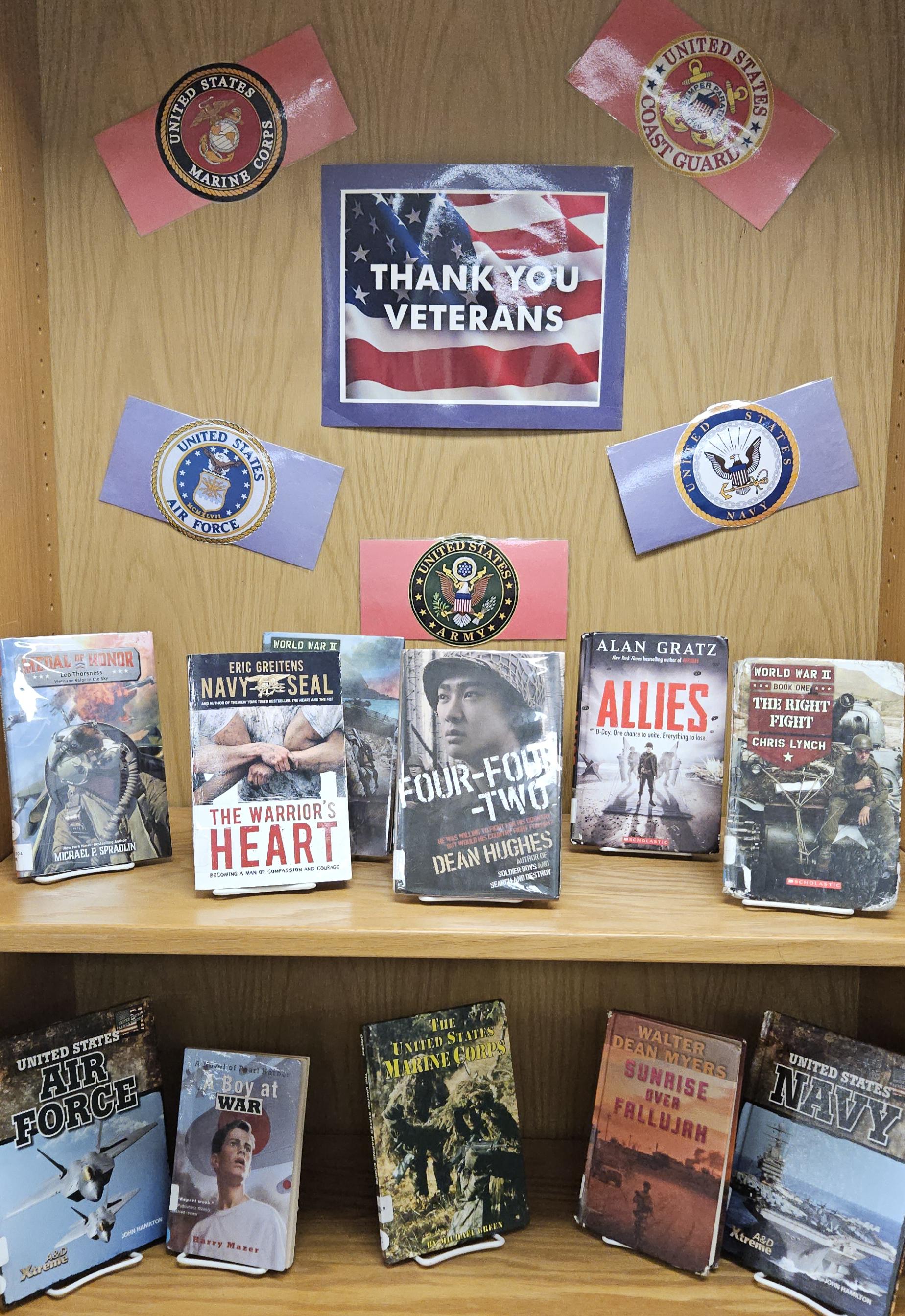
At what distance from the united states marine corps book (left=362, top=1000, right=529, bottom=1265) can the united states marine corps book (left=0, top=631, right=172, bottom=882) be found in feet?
1.43

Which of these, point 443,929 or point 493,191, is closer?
point 443,929

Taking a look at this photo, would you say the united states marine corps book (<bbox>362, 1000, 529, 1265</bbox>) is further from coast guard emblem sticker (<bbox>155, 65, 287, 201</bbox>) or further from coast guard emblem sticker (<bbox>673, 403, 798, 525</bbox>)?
coast guard emblem sticker (<bbox>155, 65, 287, 201</bbox>)

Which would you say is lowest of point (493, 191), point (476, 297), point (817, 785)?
point (817, 785)

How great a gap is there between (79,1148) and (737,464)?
1329 mm

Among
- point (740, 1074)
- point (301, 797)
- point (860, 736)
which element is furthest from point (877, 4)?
point (740, 1074)

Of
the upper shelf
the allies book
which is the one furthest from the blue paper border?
the upper shelf

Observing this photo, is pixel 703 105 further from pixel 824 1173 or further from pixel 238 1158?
pixel 238 1158

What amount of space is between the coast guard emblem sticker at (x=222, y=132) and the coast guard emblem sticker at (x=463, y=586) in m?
0.61

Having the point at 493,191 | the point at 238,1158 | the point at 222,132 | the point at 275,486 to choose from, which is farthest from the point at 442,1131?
the point at 222,132

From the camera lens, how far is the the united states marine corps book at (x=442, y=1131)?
128 centimetres

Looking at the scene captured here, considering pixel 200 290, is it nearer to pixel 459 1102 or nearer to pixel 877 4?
pixel 877 4

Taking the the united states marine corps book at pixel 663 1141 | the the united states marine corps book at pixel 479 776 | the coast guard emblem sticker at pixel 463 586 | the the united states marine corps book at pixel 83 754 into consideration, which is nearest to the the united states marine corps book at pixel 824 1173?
the the united states marine corps book at pixel 663 1141

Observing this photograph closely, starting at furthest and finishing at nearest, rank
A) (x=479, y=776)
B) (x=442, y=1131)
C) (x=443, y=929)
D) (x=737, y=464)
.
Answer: (x=737, y=464) < (x=442, y=1131) < (x=479, y=776) < (x=443, y=929)

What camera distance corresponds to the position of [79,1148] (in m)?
1.25
